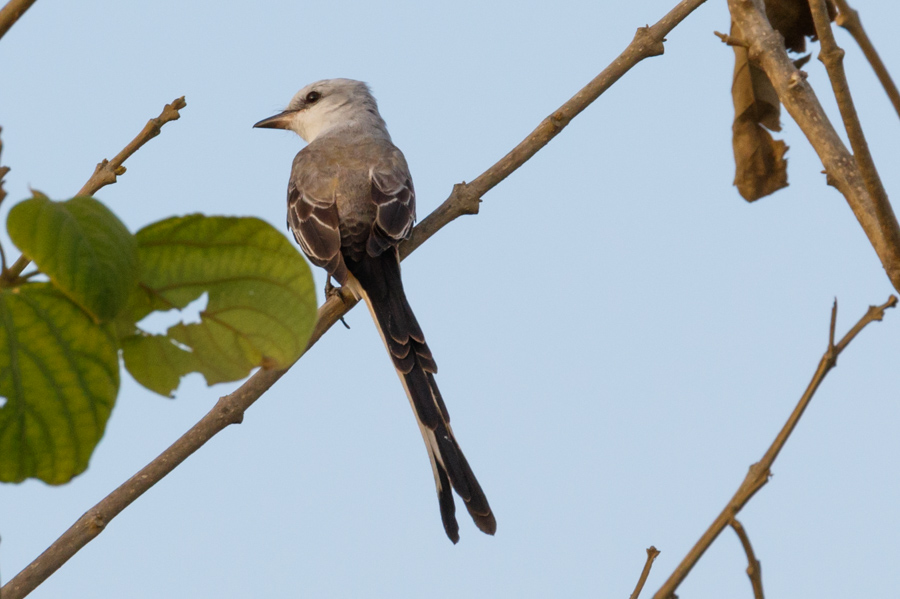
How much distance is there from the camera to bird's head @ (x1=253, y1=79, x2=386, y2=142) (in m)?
6.38

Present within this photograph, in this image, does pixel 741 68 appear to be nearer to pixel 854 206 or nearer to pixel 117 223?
pixel 854 206

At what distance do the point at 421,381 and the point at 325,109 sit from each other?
3047 mm

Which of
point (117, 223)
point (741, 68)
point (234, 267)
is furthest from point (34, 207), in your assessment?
point (741, 68)

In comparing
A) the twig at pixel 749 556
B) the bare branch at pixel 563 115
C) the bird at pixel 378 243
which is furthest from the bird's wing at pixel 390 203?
the twig at pixel 749 556

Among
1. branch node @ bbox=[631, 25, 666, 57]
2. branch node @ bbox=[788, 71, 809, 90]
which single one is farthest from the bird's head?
branch node @ bbox=[788, 71, 809, 90]

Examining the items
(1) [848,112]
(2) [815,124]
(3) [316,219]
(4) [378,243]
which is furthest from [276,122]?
(1) [848,112]

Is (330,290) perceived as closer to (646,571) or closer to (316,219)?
(316,219)

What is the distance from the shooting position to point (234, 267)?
4.49 ft

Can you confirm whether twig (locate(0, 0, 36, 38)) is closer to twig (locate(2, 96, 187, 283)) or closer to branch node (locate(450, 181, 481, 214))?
twig (locate(2, 96, 187, 283))

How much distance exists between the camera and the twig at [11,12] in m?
1.20

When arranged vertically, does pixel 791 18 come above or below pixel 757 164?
above

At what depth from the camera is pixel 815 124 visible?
2340 millimetres

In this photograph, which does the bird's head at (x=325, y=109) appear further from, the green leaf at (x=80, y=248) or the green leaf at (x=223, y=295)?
the green leaf at (x=80, y=248)

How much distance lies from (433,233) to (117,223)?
2.85m
